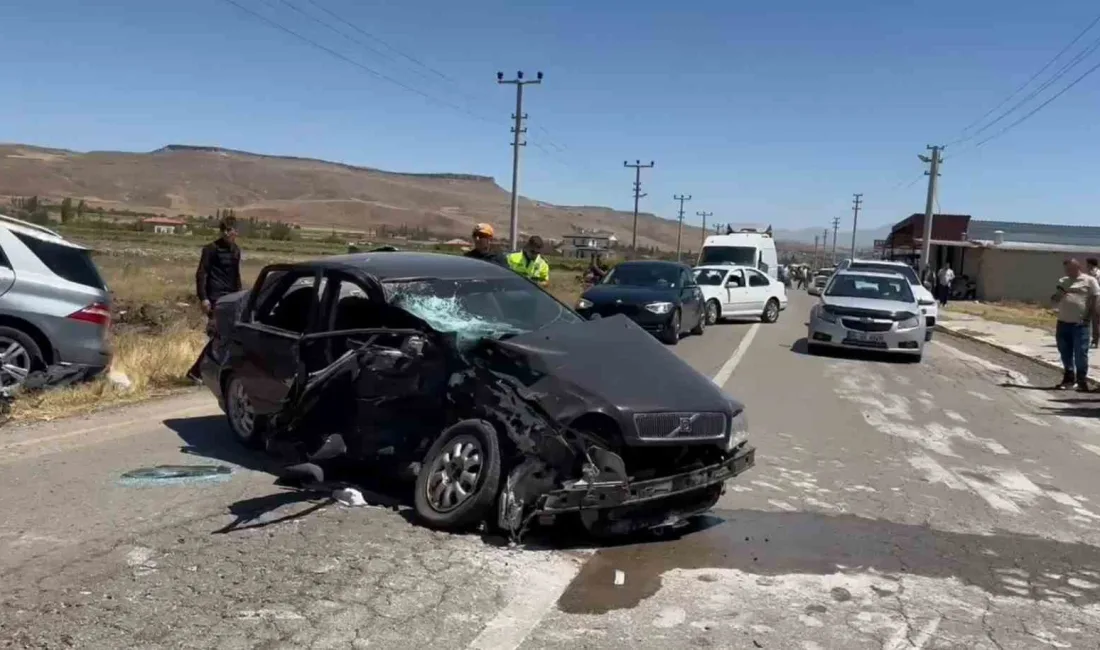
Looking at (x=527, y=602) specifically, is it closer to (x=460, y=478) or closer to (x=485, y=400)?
(x=460, y=478)

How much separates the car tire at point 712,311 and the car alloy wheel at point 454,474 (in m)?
18.8

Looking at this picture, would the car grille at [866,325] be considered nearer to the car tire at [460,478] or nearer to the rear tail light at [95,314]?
the rear tail light at [95,314]

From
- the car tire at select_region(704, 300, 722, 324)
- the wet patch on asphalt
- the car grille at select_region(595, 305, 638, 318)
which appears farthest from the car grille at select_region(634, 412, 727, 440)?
the car tire at select_region(704, 300, 722, 324)

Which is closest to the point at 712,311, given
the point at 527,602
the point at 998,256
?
the point at 527,602

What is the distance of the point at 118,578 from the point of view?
4.77 m

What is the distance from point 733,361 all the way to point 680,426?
10473 mm

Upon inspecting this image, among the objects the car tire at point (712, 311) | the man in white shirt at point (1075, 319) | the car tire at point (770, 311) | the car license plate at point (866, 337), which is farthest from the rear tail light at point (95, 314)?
the car tire at point (770, 311)

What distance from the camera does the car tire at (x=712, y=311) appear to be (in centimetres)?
2419

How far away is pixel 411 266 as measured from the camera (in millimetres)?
7145

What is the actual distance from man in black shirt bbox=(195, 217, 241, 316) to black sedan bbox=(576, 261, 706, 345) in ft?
23.3

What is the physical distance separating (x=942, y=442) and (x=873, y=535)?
391 centimetres

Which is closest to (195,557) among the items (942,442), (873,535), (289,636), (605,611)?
(289,636)

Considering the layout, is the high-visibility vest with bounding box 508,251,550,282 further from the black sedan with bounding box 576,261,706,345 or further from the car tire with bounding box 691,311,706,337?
the car tire with bounding box 691,311,706,337

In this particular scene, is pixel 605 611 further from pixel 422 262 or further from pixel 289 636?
pixel 422 262
